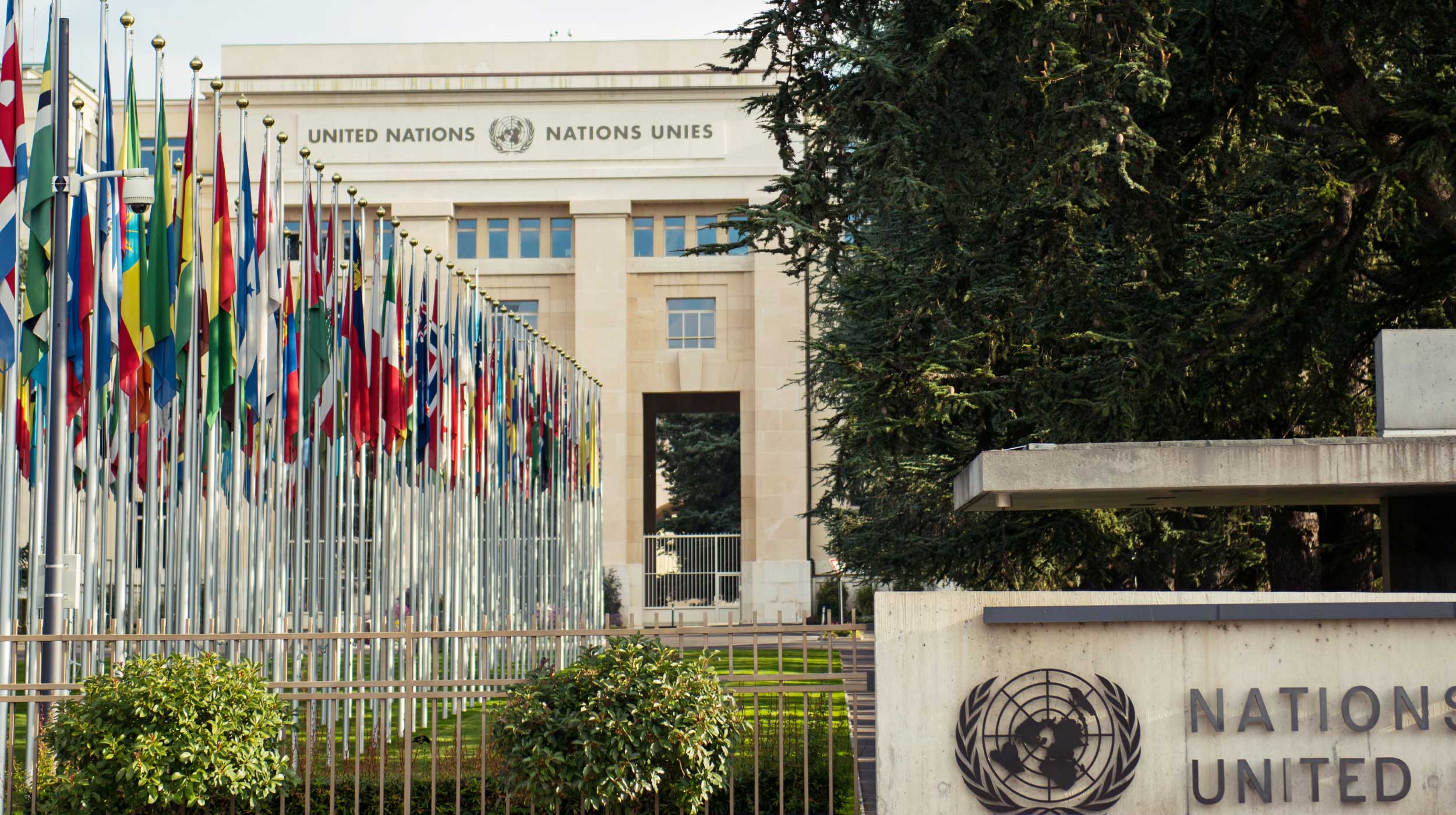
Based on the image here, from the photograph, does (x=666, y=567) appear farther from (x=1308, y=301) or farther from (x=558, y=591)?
(x=1308, y=301)

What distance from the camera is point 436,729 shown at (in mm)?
13961

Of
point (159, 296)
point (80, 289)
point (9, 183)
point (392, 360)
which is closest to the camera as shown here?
point (9, 183)

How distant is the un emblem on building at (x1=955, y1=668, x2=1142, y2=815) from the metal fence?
4252 centimetres

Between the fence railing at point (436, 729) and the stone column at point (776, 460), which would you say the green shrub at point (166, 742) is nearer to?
the fence railing at point (436, 729)

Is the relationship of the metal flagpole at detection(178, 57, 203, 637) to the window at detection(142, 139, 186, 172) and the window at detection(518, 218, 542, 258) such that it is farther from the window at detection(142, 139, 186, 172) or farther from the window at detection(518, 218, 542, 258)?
the window at detection(518, 218, 542, 258)

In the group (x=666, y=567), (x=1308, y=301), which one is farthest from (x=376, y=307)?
(x=666, y=567)

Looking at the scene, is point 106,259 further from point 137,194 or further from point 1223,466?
point 1223,466

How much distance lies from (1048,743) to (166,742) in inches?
222

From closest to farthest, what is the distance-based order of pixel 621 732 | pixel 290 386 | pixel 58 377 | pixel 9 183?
pixel 621 732
pixel 58 377
pixel 9 183
pixel 290 386

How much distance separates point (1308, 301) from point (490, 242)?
41880 millimetres

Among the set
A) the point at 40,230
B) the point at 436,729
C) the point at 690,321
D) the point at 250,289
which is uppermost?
the point at 690,321

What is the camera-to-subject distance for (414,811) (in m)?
13.5

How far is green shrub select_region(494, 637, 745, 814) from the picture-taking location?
9.89m

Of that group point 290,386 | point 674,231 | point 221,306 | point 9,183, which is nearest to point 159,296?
point 221,306
